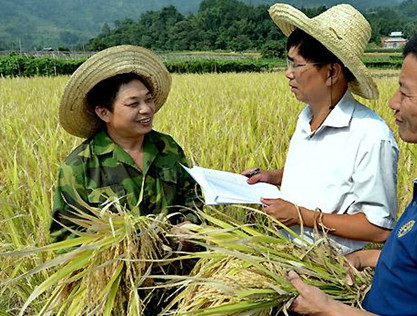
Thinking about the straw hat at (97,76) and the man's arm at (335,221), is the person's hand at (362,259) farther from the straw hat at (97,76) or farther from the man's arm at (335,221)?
the straw hat at (97,76)

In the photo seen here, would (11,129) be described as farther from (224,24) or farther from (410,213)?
(224,24)

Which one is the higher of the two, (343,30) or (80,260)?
(343,30)

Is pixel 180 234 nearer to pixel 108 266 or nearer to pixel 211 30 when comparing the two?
pixel 108 266

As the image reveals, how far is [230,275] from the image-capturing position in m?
1.24

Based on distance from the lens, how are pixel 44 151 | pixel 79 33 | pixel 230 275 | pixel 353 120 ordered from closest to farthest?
1. pixel 230 275
2. pixel 353 120
3. pixel 44 151
4. pixel 79 33

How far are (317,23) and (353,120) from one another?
1.03 feet

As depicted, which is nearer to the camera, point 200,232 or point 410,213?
point 410,213

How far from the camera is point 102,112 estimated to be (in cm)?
175

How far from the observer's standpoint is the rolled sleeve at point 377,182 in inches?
54.4

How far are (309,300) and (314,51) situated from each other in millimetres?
786

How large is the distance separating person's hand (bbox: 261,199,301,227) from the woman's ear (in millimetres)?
649

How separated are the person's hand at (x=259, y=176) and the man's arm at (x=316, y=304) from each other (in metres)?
0.61

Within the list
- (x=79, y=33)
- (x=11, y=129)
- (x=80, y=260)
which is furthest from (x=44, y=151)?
(x=79, y=33)

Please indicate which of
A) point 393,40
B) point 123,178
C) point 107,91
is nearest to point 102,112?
point 107,91
